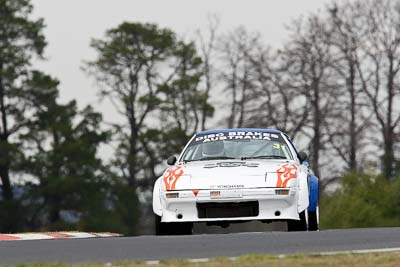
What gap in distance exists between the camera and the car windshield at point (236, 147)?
17.7 metres

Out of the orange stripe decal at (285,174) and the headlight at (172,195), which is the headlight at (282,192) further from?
the headlight at (172,195)

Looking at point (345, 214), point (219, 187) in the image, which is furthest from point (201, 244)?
point (345, 214)

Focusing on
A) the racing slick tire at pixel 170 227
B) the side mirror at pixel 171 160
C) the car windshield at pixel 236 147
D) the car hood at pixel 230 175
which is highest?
the car windshield at pixel 236 147

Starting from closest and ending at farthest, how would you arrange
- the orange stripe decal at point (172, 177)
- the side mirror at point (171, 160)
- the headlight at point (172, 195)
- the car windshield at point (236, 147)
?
the headlight at point (172, 195) < the orange stripe decal at point (172, 177) < the car windshield at point (236, 147) < the side mirror at point (171, 160)

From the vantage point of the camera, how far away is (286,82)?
57.6 metres

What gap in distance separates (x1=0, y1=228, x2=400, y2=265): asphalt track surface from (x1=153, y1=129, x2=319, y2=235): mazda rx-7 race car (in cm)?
155

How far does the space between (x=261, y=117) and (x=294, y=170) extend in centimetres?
4058

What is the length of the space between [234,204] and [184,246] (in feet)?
10.9

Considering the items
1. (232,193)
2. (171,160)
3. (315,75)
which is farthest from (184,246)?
(315,75)

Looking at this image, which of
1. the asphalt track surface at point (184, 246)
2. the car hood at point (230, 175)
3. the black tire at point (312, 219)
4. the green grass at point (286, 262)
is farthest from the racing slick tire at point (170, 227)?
the green grass at point (286, 262)

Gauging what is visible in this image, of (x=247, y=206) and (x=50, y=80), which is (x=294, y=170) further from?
(x=50, y=80)

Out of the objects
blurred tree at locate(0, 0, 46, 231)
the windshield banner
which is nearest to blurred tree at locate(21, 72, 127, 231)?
blurred tree at locate(0, 0, 46, 231)

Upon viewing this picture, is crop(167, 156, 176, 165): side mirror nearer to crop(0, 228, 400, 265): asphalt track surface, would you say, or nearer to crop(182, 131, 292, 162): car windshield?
crop(182, 131, 292, 162): car windshield

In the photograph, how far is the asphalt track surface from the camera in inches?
478
